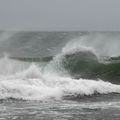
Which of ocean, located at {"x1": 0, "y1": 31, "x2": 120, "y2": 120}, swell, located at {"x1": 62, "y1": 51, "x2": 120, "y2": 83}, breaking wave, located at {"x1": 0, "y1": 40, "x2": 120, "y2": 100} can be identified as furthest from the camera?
swell, located at {"x1": 62, "y1": 51, "x2": 120, "y2": 83}

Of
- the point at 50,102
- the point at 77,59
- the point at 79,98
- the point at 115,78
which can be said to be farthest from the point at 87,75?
the point at 50,102

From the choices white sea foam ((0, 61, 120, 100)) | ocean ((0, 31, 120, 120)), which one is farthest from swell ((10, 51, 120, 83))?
white sea foam ((0, 61, 120, 100))

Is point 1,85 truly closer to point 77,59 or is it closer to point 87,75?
point 87,75

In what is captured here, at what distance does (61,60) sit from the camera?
81.6 feet

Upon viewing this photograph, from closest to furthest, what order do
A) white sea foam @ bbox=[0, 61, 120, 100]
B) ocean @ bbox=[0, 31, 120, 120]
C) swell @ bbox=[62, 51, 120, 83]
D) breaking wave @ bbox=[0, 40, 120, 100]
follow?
ocean @ bbox=[0, 31, 120, 120] → white sea foam @ bbox=[0, 61, 120, 100] → breaking wave @ bbox=[0, 40, 120, 100] → swell @ bbox=[62, 51, 120, 83]

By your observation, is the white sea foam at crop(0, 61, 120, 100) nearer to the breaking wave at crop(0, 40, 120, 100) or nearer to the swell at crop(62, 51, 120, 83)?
the breaking wave at crop(0, 40, 120, 100)

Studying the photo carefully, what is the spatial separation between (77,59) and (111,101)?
11.1 m

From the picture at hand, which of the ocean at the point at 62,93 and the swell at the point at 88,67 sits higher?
the swell at the point at 88,67

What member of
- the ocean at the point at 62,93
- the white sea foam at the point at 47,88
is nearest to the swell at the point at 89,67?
the ocean at the point at 62,93

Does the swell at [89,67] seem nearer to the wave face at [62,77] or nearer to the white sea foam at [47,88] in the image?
the wave face at [62,77]

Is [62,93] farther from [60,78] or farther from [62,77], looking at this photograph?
[62,77]

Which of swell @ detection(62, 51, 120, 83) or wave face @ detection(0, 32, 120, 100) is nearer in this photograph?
wave face @ detection(0, 32, 120, 100)

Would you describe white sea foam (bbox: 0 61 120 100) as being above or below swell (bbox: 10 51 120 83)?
below

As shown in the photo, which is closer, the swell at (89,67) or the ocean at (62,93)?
the ocean at (62,93)
